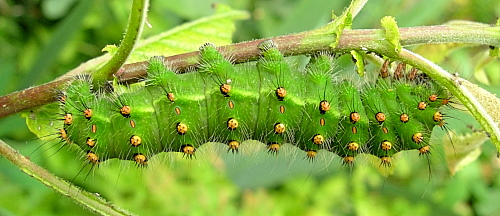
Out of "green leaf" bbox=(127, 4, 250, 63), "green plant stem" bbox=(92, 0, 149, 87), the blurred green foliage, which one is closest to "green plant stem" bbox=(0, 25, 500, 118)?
"green plant stem" bbox=(92, 0, 149, 87)

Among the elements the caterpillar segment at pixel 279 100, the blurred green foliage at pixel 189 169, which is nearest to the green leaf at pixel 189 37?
the caterpillar segment at pixel 279 100

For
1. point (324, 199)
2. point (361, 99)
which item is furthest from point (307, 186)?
point (361, 99)

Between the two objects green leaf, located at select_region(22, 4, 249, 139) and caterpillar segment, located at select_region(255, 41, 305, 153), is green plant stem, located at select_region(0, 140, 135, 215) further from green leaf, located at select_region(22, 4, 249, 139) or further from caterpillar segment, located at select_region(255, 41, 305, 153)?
caterpillar segment, located at select_region(255, 41, 305, 153)

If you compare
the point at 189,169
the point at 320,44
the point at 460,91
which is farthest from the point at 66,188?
the point at 189,169

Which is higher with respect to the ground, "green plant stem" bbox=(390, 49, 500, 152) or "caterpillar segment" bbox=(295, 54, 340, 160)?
"green plant stem" bbox=(390, 49, 500, 152)

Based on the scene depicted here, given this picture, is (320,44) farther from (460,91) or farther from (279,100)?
(460,91)
